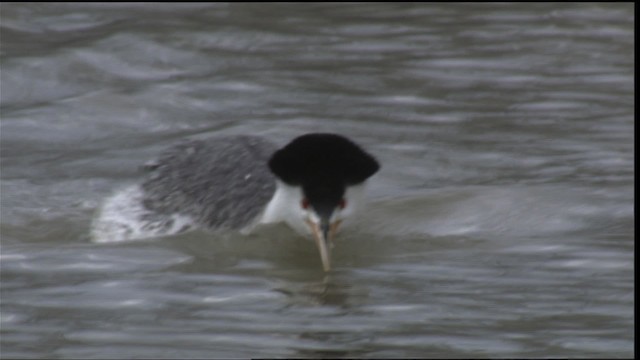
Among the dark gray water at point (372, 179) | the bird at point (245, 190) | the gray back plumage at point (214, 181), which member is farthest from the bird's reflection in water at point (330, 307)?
the gray back plumage at point (214, 181)

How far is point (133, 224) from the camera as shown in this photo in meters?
11.3

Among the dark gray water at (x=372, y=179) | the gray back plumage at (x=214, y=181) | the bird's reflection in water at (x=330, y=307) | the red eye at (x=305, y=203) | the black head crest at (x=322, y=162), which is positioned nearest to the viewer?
the bird's reflection in water at (x=330, y=307)

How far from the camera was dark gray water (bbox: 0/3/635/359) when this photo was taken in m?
8.77

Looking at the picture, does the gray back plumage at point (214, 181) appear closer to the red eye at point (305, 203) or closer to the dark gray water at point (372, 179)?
the dark gray water at point (372, 179)

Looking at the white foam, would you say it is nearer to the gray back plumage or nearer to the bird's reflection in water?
the gray back plumage

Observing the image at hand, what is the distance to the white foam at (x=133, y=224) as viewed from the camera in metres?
11.2

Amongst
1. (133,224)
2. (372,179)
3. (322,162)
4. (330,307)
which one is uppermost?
(322,162)

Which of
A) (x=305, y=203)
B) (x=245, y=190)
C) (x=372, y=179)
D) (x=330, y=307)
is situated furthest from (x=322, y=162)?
(x=372, y=179)

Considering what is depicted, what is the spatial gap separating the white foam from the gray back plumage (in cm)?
6

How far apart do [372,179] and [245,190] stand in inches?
60.6

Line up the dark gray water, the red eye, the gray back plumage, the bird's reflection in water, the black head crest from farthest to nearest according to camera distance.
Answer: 1. the gray back plumage
2. the red eye
3. the black head crest
4. the dark gray water
5. the bird's reflection in water

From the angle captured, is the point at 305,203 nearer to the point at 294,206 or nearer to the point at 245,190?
the point at 294,206

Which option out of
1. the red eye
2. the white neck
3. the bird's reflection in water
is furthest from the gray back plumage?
the bird's reflection in water

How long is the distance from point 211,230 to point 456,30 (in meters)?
7.07
